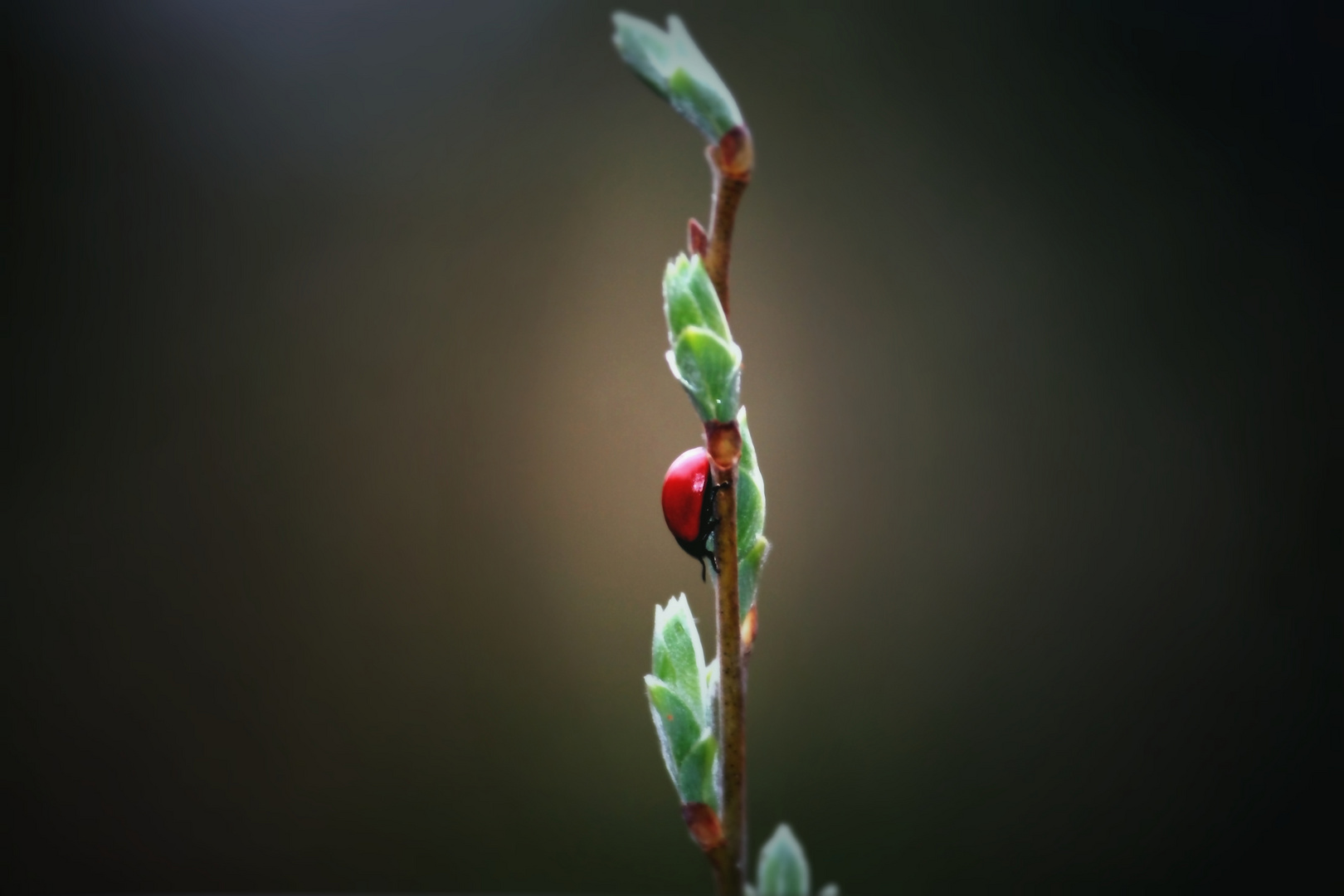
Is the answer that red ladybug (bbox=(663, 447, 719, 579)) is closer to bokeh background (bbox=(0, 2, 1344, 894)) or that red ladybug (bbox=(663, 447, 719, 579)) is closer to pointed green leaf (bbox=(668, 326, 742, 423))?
pointed green leaf (bbox=(668, 326, 742, 423))

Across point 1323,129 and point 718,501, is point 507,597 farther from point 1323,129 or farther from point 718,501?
point 1323,129

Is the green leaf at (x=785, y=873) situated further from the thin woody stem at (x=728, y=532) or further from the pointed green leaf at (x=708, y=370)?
the pointed green leaf at (x=708, y=370)

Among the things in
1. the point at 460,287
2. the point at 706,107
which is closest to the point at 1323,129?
the point at 460,287

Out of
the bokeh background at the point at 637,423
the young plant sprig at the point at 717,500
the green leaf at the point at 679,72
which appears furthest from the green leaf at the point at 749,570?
the bokeh background at the point at 637,423

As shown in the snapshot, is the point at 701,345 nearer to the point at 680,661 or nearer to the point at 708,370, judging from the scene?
the point at 708,370

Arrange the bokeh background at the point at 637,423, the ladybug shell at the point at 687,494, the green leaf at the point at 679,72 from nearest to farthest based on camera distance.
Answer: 1. the green leaf at the point at 679,72
2. the ladybug shell at the point at 687,494
3. the bokeh background at the point at 637,423

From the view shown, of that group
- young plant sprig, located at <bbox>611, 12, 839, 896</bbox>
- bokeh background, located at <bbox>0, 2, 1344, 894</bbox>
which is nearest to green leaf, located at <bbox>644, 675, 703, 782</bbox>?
young plant sprig, located at <bbox>611, 12, 839, 896</bbox>

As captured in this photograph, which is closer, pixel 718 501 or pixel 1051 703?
pixel 718 501
